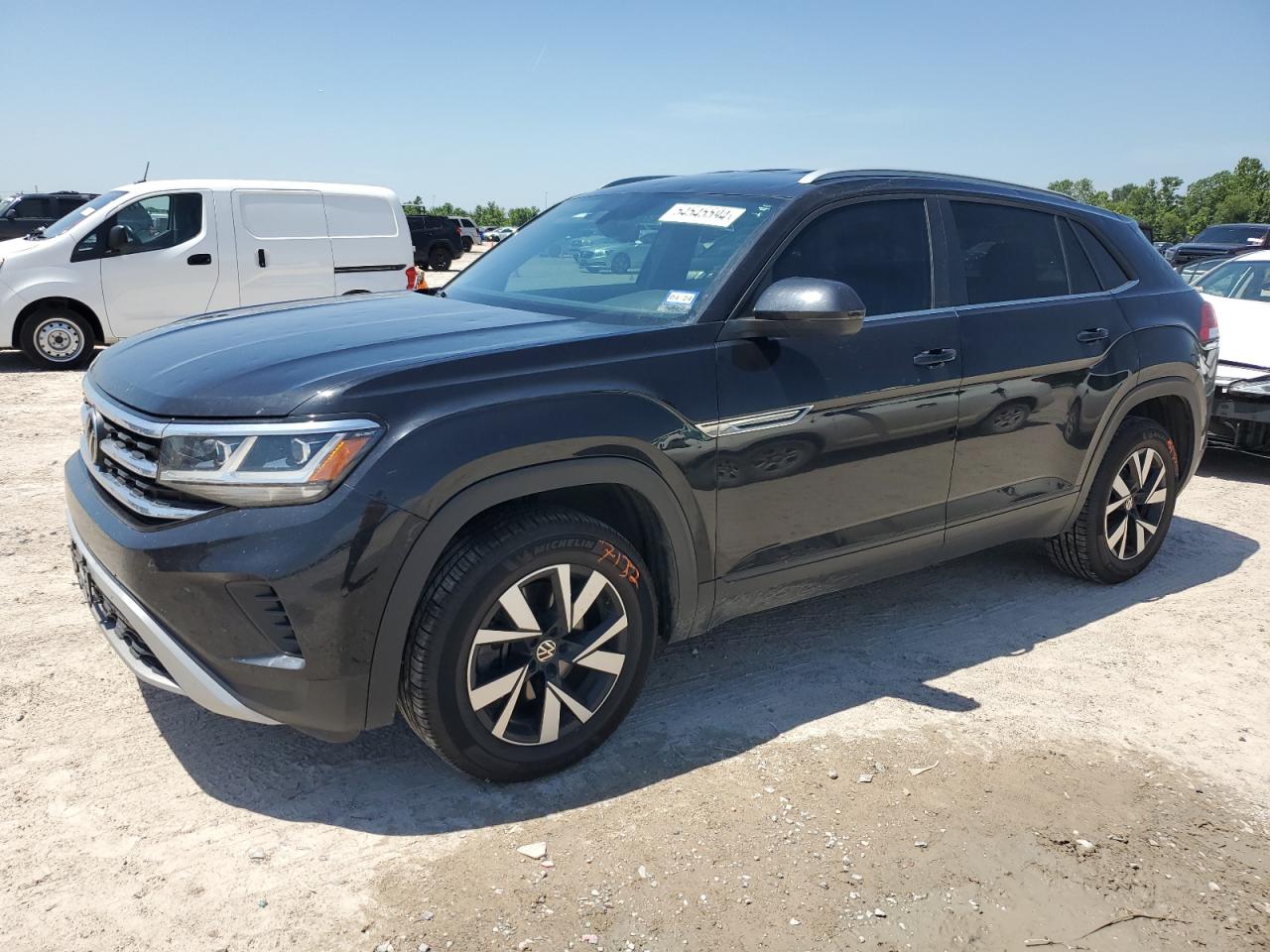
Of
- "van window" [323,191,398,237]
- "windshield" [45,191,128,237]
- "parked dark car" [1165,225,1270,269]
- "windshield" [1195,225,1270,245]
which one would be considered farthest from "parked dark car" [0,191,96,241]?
"windshield" [1195,225,1270,245]

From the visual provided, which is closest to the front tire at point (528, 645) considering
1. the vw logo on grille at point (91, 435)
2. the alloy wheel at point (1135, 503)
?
the vw logo on grille at point (91, 435)

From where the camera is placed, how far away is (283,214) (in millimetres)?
10484

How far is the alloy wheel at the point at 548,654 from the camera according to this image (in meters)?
2.77

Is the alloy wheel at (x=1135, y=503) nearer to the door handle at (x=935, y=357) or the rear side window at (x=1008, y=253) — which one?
the rear side window at (x=1008, y=253)

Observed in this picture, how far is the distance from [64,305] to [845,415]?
959 centimetres

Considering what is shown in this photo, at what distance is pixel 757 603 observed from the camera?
3.39 metres

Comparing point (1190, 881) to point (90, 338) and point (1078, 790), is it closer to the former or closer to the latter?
point (1078, 790)

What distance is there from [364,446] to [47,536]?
323 cm

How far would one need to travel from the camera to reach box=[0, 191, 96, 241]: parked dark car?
19.2 metres

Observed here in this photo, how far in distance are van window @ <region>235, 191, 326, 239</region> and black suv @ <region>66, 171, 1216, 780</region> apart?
716 cm

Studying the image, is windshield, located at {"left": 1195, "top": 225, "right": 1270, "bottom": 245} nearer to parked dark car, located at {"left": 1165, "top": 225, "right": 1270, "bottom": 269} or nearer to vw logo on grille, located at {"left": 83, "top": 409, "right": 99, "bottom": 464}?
parked dark car, located at {"left": 1165, "top": 225, "right": 1270, "bottom": 269}

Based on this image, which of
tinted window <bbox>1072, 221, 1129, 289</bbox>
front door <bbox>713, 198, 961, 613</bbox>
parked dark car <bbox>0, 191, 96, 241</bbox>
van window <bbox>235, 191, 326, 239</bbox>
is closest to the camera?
front door <bbox>713, 198, 961, 613</bbox>

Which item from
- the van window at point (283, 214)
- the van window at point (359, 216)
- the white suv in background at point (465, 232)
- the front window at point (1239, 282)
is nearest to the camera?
the front window at point (1239, 282)

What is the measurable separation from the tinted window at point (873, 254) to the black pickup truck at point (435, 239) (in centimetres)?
2721
